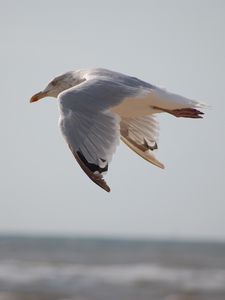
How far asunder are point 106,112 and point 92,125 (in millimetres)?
144

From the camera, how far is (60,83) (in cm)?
600

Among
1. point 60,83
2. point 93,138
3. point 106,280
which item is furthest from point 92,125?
point 106,280

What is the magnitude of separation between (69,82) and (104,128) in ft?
4.96

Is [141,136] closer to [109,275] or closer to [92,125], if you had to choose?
[92,125]

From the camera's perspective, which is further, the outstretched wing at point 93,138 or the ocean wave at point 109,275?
the ocean wave at point 109,275

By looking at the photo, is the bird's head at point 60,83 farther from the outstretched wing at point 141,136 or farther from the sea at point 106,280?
the sea at point 106,280

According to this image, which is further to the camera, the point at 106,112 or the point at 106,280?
the point at 106,280

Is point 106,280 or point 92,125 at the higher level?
point 92,125

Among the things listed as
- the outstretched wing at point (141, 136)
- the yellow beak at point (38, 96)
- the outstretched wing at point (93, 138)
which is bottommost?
the outstretched wing at point (93, 138)

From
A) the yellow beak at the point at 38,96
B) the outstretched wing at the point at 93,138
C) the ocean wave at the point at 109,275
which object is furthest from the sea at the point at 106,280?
the outstretched wing at the point at 93,138

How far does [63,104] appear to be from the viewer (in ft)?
15.2

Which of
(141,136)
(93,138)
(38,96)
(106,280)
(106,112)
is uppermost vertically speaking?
(38,96)

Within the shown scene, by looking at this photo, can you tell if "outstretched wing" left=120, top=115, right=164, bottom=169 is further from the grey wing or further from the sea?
the sea

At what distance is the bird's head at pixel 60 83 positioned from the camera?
19.0 ft
